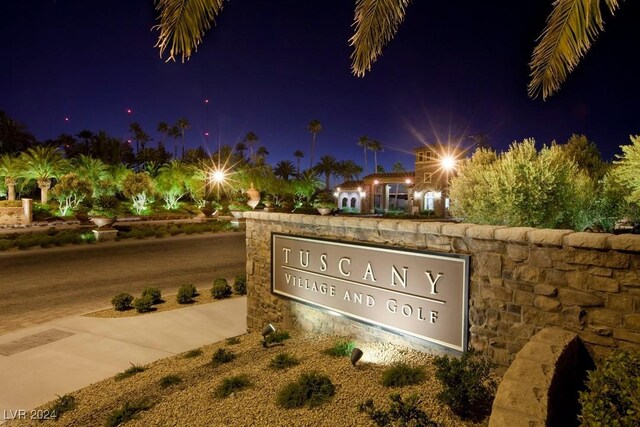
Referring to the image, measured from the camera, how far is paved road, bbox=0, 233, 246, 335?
952cm

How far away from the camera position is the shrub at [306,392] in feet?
13.7

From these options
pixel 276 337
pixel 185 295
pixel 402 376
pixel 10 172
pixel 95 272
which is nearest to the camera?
pixel 402 376

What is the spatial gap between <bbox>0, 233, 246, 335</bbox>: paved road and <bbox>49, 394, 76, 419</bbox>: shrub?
4.17 m

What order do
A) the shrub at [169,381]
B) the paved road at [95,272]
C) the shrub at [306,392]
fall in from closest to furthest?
the shrub at [306,392], the shrub at [169,381], the paved road at [95,272]

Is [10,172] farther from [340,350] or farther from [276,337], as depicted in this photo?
[340,350]

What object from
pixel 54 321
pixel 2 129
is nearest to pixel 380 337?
pixel 54 321

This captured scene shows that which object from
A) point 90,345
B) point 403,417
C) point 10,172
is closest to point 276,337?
point 90,345

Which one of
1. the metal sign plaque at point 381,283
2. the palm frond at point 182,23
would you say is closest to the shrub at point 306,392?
the metal sign plaque at point 381,283

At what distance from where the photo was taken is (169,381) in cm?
528

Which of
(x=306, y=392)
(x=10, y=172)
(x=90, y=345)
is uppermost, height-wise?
(x=10, y=172)

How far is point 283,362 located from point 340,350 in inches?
32.8

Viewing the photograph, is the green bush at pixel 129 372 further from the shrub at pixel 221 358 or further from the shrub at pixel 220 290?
the shrub at pixel 220 290

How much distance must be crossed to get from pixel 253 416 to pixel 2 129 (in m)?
71.5

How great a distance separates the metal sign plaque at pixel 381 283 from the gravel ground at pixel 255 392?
1.52 ft
